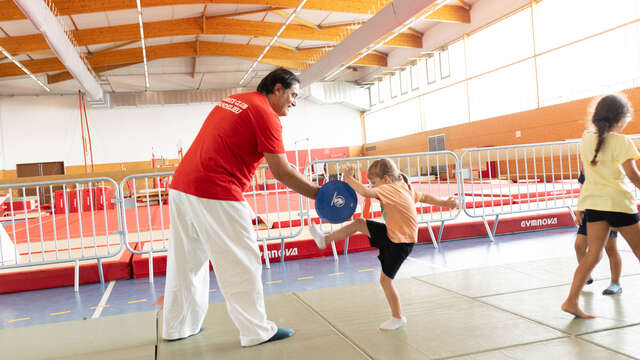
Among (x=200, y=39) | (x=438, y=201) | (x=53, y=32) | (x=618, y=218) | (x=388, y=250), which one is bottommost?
(x=388, y=250)

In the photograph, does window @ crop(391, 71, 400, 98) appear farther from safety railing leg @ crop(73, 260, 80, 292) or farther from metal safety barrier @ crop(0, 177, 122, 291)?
safety railing leg @ crop(73, 260, 80, 292)

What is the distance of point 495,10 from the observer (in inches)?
560

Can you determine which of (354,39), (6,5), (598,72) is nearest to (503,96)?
(598,72)

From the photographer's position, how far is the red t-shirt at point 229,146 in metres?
2.44

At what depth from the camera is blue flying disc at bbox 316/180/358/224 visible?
2725mm

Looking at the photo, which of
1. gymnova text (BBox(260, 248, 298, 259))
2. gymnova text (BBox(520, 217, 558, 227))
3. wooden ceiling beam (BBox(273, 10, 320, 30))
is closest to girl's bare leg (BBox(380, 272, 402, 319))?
gymnova text (BBox(260, 248, 298, 259))

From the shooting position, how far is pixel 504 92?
14914 millimetres

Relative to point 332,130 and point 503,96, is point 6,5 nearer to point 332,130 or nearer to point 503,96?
point 503,96

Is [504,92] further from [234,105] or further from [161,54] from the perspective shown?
[234,105]

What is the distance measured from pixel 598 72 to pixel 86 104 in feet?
69.6

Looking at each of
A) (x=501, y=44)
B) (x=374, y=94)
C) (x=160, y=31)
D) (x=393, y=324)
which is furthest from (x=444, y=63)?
(x=393, y=324)

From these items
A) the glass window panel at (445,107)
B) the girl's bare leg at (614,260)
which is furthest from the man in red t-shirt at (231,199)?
the glass window panel at (445,107)

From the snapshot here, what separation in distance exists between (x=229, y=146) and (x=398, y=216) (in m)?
1.11

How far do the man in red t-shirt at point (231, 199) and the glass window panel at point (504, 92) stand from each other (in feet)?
42.9
